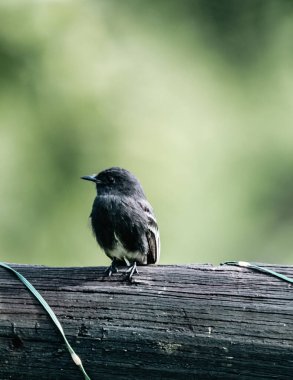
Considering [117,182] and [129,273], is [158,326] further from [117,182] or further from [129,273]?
[117,182]

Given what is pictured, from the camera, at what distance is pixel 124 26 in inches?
211

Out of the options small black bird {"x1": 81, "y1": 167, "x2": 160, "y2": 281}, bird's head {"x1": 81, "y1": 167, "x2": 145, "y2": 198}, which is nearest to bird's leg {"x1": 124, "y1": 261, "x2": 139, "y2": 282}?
small black bird {"x1": 81, "y1": 167, "x2": 160, "y2": 281}

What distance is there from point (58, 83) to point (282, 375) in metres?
3.15

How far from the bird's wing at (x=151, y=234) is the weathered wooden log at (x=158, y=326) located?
6.20 feet

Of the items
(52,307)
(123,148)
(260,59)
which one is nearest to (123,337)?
(52,307)

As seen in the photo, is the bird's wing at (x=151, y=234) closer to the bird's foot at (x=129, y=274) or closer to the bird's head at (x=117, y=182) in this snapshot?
the bird's head at (x=117, y=182)

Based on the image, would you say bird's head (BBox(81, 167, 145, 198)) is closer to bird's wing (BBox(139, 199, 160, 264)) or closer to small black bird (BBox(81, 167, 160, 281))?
small black bird (BBox(81, 167, 160, 281))

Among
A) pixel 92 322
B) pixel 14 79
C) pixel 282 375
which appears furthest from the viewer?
pixel 14 79

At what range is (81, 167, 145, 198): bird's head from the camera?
5059mm

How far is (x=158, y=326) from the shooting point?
2723mm

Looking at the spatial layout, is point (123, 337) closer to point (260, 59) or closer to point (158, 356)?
point (158, 356)

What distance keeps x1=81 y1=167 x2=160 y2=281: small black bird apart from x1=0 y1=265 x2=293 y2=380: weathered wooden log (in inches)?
69.0

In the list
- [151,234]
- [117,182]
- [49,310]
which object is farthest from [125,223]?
[49,310]

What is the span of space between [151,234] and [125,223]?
0.20 metres
